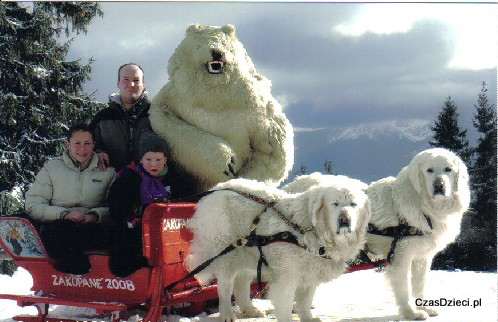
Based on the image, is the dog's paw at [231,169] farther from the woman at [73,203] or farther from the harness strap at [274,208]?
the woman at [73,203]

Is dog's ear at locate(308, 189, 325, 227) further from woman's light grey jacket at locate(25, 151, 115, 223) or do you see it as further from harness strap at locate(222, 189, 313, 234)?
woman's light grey jacket at locate(25, 151, 115, 223)

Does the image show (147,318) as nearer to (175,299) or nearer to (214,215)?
(175,299)

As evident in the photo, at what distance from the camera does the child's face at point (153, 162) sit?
464 cm

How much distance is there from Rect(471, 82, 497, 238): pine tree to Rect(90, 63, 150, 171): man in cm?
1214

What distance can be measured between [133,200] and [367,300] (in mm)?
3324

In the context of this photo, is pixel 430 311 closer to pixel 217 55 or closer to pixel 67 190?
pixel 217 55

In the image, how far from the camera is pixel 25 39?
1236cm

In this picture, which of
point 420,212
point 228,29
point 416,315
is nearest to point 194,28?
point 228,29

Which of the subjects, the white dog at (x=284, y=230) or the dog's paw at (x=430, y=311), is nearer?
the white dog at (x=284, y=230)

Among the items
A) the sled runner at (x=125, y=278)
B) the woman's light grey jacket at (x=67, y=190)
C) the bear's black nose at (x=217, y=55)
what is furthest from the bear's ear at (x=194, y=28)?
the sled runner at (x=125, y=278)

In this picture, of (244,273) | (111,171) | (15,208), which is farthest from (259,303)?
(15,208)

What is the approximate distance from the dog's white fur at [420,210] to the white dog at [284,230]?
2.18ft

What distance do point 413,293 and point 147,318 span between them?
2371 millimetres

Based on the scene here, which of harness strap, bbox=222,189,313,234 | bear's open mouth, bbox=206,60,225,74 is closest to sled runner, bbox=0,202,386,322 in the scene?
harness strap, bbox=222,189,313,234
